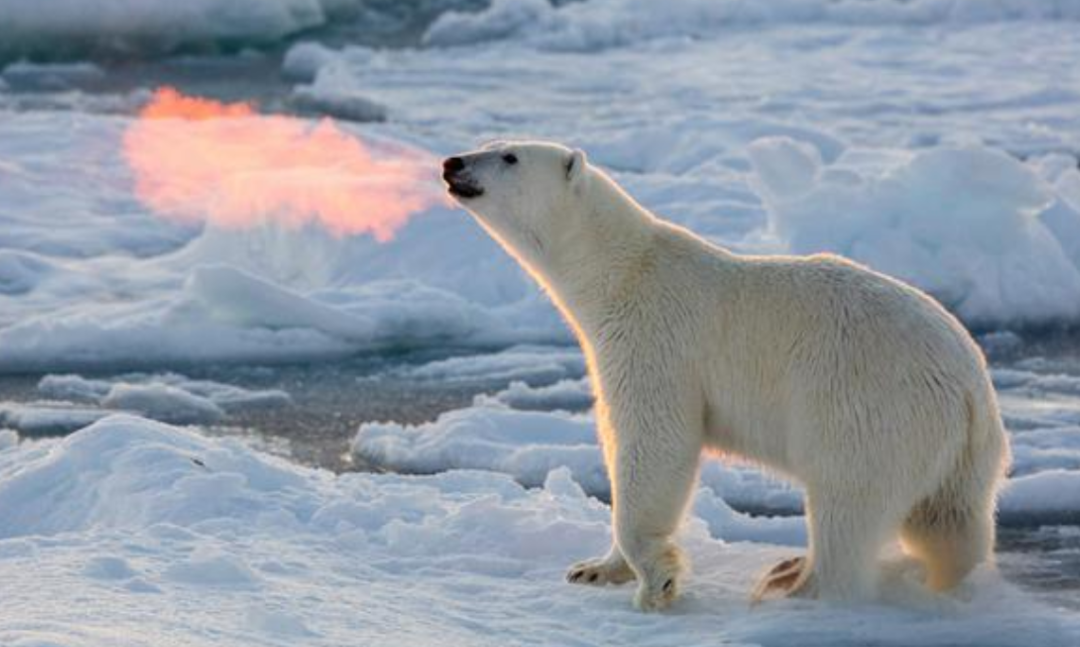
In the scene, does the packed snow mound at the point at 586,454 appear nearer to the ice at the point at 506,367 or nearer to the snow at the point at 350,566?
the snow at the point at 350,566

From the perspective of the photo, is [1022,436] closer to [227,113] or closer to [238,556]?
[238,556]

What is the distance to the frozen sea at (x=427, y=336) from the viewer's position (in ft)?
13.9

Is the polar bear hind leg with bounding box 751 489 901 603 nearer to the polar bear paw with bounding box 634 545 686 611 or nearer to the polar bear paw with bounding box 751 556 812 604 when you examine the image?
the polar bear paw with bounding box 751 556 812 604

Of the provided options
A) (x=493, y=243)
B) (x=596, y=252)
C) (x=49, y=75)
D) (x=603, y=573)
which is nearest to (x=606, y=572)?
(x=603, y=573)

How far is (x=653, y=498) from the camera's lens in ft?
14.3

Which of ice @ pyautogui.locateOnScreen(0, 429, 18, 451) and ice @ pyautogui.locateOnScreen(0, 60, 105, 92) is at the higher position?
ice @ pyautogui.locateOnScreen(0, 60, 105, 92)

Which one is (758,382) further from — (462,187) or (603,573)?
(462,187)

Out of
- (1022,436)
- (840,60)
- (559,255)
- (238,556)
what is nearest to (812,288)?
(559,255)

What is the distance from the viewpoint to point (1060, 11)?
2200 centimetres

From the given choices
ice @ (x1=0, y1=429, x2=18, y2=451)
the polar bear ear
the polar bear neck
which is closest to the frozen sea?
ice @ (x1=0, y1=429, x2=18, y2=451)

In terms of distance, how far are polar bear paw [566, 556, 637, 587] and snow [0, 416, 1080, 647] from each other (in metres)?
0.05

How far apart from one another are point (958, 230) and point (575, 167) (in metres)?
4.86

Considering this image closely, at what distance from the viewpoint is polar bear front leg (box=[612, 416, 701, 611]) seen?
4352 mm

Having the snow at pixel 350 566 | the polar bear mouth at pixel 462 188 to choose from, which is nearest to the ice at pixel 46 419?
the snow at pixel 350 566
